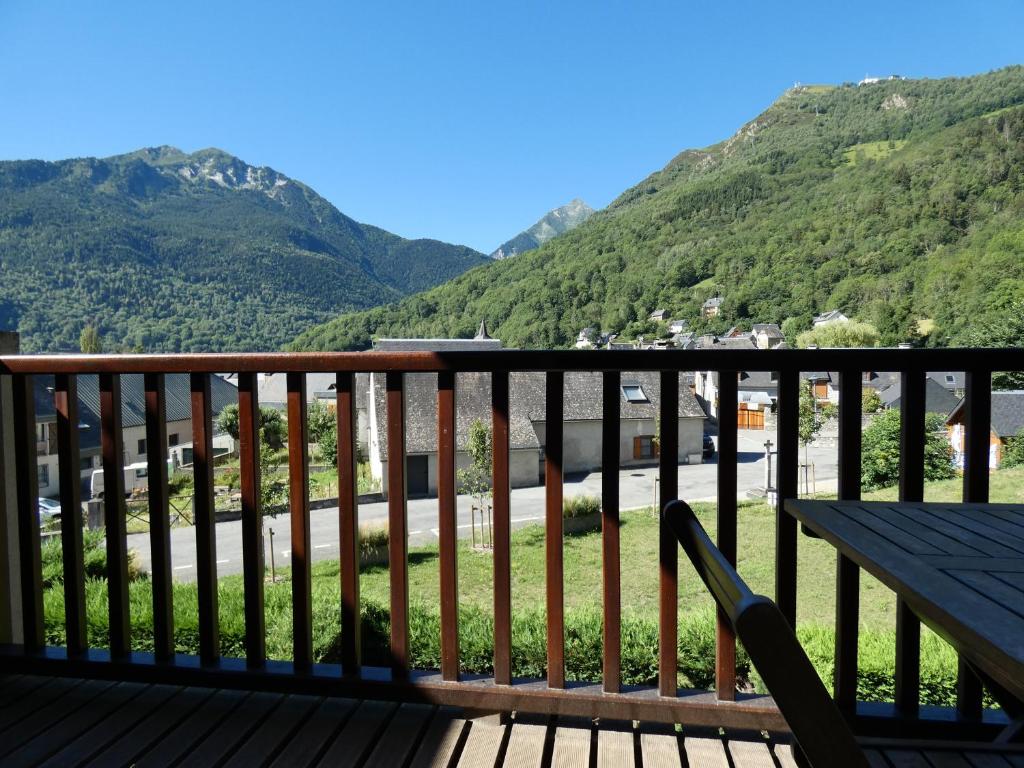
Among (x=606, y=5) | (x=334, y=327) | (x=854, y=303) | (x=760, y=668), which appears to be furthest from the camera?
(x=606, y=5)

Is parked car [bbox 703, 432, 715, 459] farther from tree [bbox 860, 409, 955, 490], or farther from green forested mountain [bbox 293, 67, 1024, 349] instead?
green forested mountain [bbox 293, 67, 1024, 349]

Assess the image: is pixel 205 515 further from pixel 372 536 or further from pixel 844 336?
pixel 844 336

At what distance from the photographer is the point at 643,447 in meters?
21.1

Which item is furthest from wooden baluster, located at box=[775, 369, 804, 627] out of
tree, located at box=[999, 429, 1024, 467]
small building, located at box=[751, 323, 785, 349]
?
small building, located at box=[751, 323, 785, 349]

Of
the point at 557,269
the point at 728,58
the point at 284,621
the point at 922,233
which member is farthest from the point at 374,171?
the point at 284,621

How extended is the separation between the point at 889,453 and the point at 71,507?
12818 millimetres

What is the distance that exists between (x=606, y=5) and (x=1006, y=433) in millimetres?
47223

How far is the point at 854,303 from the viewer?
1807 inches

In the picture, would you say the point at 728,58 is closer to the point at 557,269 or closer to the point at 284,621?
the point at 557,269

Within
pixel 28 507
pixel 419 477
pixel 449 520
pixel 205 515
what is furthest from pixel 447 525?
pixel 419 477

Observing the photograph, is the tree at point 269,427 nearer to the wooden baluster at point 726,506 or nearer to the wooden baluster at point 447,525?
the wooden baluster at point 447,525

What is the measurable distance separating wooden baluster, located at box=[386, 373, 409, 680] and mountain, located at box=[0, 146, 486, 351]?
69.5ft

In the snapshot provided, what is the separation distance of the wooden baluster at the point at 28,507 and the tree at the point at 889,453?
11.2m

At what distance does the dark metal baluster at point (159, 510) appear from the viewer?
154cm
